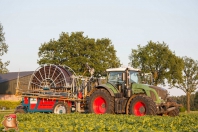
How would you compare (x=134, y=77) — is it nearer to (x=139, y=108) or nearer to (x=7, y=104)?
(x=139, y=108)

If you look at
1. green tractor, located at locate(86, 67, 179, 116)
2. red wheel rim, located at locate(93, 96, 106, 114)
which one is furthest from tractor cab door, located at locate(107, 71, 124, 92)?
red wheel rim, located at locate(93, 96, 106, 114)

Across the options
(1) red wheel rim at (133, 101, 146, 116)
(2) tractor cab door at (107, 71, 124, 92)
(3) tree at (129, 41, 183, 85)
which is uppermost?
(3) tree at (129, 41, 183, 85)

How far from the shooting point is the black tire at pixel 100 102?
68.3 feet

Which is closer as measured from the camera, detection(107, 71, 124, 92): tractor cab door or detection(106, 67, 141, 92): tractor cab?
detection(106, 67, 141, 92): tractor cab

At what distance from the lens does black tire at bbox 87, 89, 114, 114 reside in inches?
820

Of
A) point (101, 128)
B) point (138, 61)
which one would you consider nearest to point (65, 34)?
point (138, 61)

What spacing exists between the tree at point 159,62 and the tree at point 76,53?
Answer: 5127 millimetres

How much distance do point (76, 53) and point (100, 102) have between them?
2942 cm

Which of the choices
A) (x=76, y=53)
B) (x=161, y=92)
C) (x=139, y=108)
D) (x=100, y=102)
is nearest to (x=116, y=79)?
(x=100, y=102)

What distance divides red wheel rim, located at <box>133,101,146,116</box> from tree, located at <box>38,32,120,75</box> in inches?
1147

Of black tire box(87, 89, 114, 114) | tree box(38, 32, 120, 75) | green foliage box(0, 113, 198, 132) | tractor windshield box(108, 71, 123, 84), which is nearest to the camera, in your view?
green foliage box(0, 113, 198, 132)

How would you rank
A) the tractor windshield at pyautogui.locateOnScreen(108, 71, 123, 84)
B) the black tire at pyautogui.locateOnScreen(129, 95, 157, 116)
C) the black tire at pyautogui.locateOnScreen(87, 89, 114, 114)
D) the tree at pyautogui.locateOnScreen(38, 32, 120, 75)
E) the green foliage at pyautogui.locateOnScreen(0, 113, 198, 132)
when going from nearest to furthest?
the green foliage at pyautogui.locateOnScreen(0, 113, 198, 132), the black tire at pyautogui.locateOnScreen(129, 95, 157, 116), the black tire at pyautogui.locateOnScreen(87, 89, 114, 114), the tractor windshield at pyautogui.locateOnScreen(108, 71, 123, 84), the tree at pyautogui.locateOnScreen(38, 32, 120, 75)

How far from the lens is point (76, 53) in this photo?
5059cm

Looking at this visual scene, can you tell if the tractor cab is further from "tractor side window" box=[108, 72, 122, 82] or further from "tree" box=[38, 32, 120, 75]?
"tree" box=[38, 32, 120, 75]
